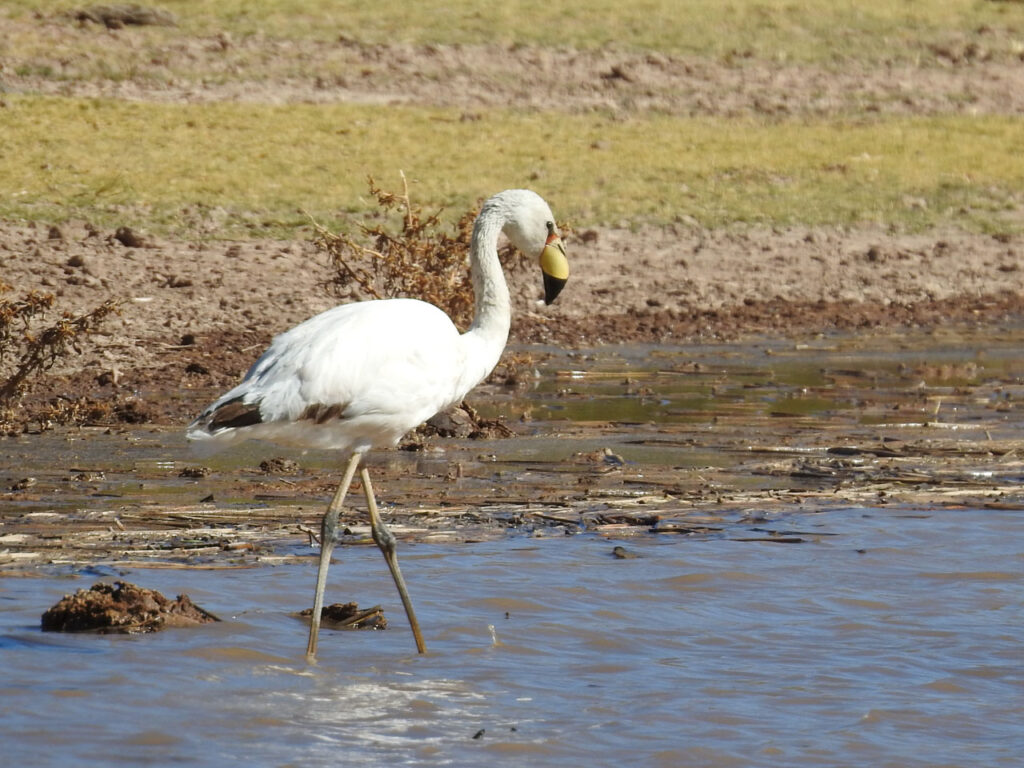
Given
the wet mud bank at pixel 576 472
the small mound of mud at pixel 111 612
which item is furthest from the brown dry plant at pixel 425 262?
Result: the small mound of mud at pixel 111 612

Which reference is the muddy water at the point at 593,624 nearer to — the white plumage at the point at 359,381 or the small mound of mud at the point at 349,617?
the small mound of mud at the point at 349,617

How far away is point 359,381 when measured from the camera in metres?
6.07

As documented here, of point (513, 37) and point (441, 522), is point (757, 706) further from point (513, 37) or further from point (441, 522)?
point (513, 37)

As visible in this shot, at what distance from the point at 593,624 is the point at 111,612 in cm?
181

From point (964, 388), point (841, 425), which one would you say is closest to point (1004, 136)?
point (964, 388)

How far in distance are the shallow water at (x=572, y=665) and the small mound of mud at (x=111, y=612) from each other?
0.21 feet

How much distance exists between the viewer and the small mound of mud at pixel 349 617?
644cm

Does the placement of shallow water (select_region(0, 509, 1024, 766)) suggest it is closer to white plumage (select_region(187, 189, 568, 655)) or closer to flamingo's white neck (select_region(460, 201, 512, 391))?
white plumage (select_region(187, 189, 568, 655))

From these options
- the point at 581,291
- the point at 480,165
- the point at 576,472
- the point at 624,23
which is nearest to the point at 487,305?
the point at 576,472

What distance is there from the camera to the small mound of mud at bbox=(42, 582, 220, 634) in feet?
19.5

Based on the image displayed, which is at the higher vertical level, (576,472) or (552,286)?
(552,286)

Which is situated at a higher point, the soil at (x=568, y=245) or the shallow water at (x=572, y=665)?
the soil at (x=568, y=245)

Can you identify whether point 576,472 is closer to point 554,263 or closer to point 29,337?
point 554,263

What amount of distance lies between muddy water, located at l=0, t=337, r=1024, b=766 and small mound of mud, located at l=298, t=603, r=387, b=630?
75 mm
